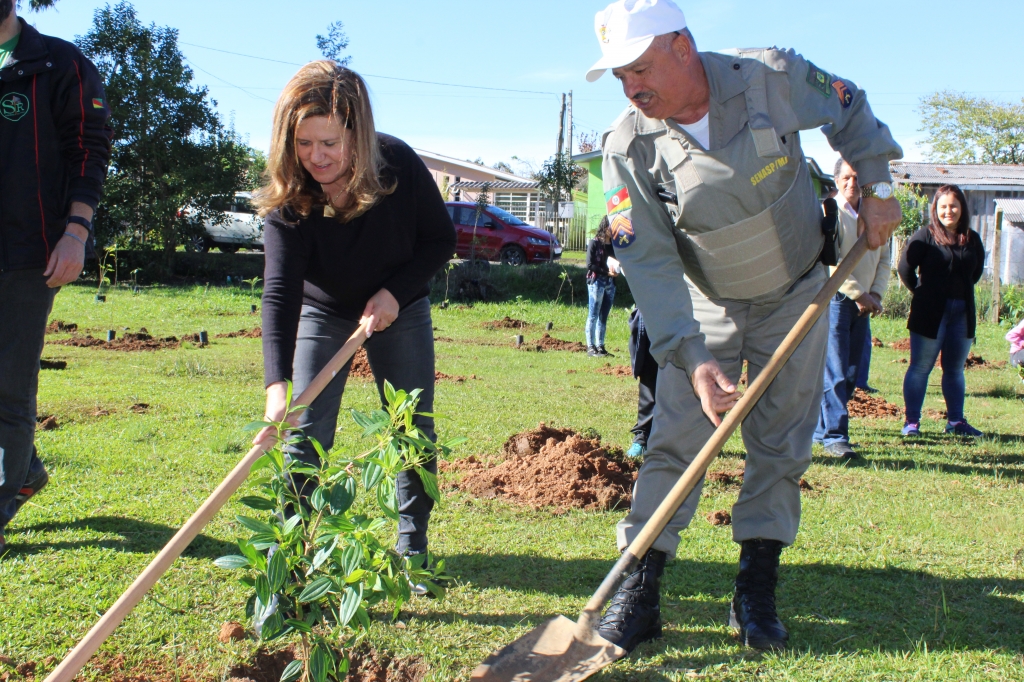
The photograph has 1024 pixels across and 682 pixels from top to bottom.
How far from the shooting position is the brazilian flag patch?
9.47 ft

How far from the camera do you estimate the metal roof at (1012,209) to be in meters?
16.8

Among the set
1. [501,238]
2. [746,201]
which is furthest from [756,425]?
[501,238]

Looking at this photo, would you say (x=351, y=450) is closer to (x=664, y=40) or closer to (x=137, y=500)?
(x=137, y=500)

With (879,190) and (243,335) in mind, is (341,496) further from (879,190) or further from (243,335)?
(243,335)

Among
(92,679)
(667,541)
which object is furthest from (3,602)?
(667,541)

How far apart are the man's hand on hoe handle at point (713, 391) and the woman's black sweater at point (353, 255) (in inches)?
43.8

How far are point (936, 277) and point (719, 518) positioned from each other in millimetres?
3380

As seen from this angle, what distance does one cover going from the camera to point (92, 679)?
8.38 feet

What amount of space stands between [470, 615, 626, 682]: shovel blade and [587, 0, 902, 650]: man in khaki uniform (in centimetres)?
29

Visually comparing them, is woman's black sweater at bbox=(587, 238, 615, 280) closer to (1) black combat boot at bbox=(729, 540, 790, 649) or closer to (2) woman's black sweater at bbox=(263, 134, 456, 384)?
(2) woman's black sweater at bbox=(263, 134, 456, 384)

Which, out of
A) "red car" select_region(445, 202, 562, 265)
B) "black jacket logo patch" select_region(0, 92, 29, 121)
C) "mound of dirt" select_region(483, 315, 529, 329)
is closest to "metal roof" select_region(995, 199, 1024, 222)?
"red car" select_region(445, 202, 562, 265)

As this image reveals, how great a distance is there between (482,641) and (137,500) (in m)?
2.23

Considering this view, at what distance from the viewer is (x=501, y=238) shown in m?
20.5

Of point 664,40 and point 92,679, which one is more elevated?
point 664,40
